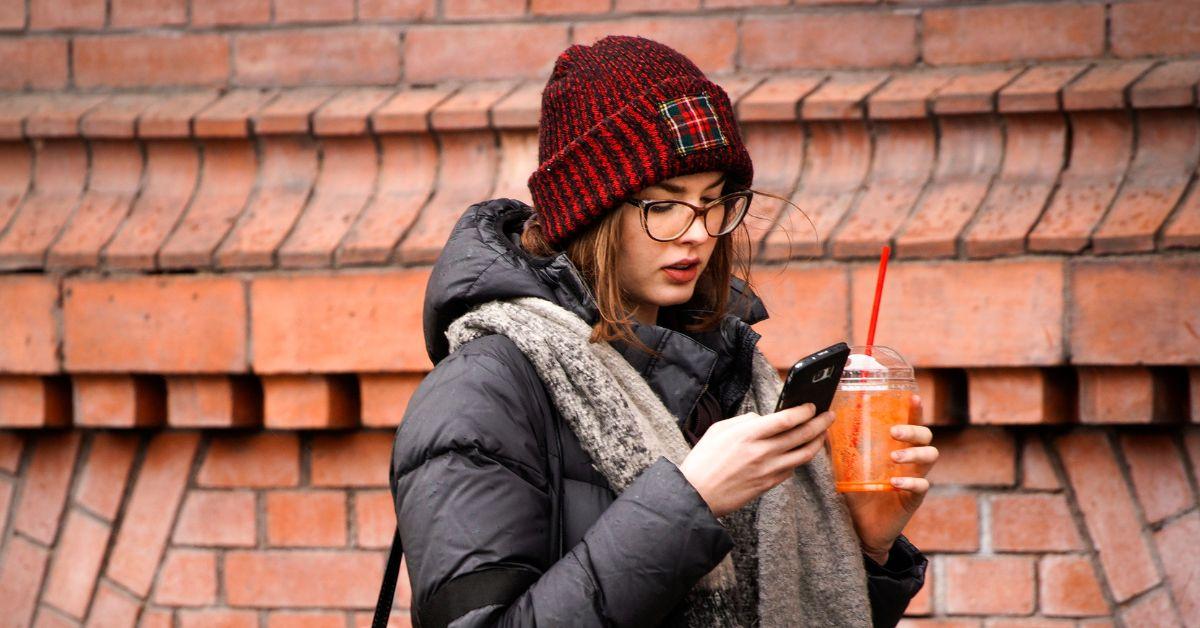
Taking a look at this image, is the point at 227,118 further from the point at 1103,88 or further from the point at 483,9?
the point at 1103,88

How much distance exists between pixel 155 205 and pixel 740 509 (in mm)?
1982

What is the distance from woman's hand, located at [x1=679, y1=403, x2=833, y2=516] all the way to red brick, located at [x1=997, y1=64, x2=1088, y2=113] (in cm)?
153

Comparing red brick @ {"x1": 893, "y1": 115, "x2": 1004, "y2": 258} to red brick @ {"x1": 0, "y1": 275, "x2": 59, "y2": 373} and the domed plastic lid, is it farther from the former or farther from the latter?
red brick @ {"x1": 0, "y1": 275, "x2": 59, "y2": 373}

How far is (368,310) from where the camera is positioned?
3.14 m

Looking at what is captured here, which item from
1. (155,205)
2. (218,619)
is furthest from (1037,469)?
(155,205)

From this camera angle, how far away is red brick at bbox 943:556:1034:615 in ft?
9.84

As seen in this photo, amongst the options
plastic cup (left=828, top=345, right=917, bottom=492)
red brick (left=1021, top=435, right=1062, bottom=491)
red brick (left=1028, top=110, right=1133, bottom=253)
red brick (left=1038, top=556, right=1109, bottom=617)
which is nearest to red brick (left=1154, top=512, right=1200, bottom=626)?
red brick (left=1038, top=556, right=1109, bottom=617)

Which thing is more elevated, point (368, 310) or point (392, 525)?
point (368, 310)

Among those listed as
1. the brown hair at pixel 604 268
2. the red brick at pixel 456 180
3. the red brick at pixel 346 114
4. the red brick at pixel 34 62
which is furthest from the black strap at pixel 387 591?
the red brick at pixel 34 62

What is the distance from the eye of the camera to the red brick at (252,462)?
329 centimetres

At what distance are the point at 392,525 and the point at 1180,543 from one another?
5.52 ft

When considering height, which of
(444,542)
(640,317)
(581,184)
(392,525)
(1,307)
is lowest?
(392,525)

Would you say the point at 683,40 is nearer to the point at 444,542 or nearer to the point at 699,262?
the point at 699,262

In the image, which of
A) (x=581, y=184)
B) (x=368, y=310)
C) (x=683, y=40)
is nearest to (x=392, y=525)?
(x=368, y=310)
